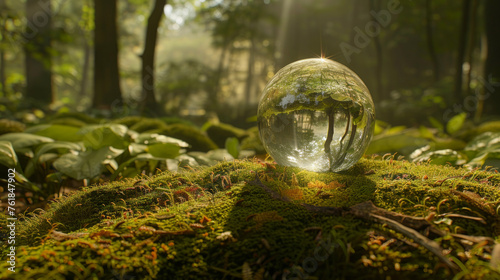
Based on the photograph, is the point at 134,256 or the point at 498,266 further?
the point at 134,256

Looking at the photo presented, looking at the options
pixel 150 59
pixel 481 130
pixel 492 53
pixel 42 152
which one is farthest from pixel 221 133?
pixel 492 53

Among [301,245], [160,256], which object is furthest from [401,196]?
[160,256]

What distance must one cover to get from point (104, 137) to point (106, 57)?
5771 millimetres

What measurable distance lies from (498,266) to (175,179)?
1894 mm

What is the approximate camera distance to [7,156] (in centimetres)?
256

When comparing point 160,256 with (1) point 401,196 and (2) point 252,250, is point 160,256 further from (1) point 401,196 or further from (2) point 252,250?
(1) point 401,196

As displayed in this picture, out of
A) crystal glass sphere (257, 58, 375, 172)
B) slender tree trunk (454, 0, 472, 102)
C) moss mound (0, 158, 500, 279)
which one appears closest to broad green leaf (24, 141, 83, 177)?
moss mound (0, 158, 500, 279)

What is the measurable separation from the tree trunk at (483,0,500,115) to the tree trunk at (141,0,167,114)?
8.63 m

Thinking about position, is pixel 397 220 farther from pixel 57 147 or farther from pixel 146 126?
pixel 146 126

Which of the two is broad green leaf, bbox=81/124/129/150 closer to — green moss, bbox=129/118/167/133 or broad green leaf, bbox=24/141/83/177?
broad green leaf, bbox=24/141/83/177

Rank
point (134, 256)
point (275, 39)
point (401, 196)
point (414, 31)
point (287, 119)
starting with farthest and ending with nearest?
point (275, 39), point (414, 31), point (287, 119), point (401, 196), point (134, 256)

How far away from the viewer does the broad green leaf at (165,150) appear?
9.84 ft

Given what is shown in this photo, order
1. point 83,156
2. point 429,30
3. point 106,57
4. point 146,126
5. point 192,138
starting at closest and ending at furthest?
→ point 83,156 → point 192,138 → point 146,126 → point 106,57 → point 429,30

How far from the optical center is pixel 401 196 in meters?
1.72
